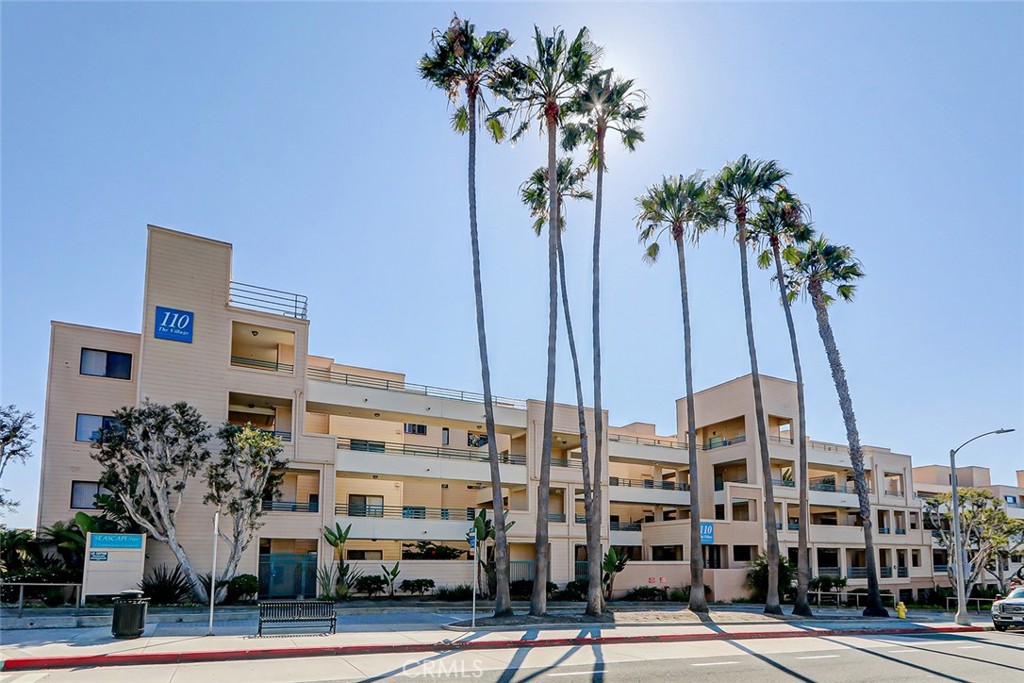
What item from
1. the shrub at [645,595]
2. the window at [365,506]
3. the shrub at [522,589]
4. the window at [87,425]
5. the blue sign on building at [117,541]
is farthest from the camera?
the shrub at [645,595]

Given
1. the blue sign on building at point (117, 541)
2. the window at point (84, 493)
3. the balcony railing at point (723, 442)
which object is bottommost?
the blue sign on building at point (117, 541)

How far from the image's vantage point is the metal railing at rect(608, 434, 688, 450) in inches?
1859

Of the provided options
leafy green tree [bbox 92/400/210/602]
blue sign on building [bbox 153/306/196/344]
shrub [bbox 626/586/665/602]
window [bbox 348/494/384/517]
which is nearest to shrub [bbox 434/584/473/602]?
window [bbox 348/494/384/517]

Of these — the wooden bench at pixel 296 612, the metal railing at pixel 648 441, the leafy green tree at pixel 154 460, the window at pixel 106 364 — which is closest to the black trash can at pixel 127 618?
the wooden bench at pixel 296 612

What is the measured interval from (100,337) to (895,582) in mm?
47033

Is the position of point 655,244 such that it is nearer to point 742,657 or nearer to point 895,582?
point 742,657

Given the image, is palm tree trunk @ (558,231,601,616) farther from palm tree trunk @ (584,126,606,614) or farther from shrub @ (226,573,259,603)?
shrub @ (226,573,259,603)

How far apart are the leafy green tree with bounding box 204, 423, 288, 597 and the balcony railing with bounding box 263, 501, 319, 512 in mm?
3242

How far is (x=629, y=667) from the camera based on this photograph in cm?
1630

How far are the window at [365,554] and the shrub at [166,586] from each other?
9.36 metres

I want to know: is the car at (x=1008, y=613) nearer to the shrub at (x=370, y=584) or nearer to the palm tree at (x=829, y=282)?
the palm tree at (x=829, y=282)

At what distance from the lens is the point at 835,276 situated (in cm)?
3903

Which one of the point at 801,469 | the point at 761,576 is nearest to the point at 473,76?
the point at 801,469

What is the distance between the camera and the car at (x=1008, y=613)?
2903 centimetres
